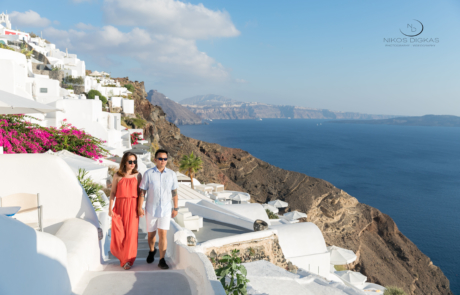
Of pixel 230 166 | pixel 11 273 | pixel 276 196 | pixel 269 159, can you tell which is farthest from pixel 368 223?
pixel 269 159

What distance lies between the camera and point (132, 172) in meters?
4.74

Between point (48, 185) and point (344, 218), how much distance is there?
33.3 metres

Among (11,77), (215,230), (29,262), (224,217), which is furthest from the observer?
(11,77)

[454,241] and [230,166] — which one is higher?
[230,166]

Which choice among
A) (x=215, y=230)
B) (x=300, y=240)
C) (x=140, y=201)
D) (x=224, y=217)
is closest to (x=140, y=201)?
(x=140, y=201)

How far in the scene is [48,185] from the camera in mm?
4812

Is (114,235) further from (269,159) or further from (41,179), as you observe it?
(269,159)

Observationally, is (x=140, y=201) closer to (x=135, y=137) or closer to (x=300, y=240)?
(x=300, y=240)

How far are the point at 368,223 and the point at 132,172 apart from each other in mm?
34001

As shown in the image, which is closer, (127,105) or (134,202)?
(134,202)

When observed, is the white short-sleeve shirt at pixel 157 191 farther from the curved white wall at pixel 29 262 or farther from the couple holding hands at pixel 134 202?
the curved white wall at pixel 29 262

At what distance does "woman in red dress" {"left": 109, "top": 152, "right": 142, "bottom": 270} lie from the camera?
4586 millimetres

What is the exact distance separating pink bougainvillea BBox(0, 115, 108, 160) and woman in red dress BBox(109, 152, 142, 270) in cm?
786

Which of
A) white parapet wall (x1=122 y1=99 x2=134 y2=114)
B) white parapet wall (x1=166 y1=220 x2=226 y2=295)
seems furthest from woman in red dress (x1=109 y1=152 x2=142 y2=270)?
white parapet wall (x1=122 y1=99 x2=134 y2=114)
